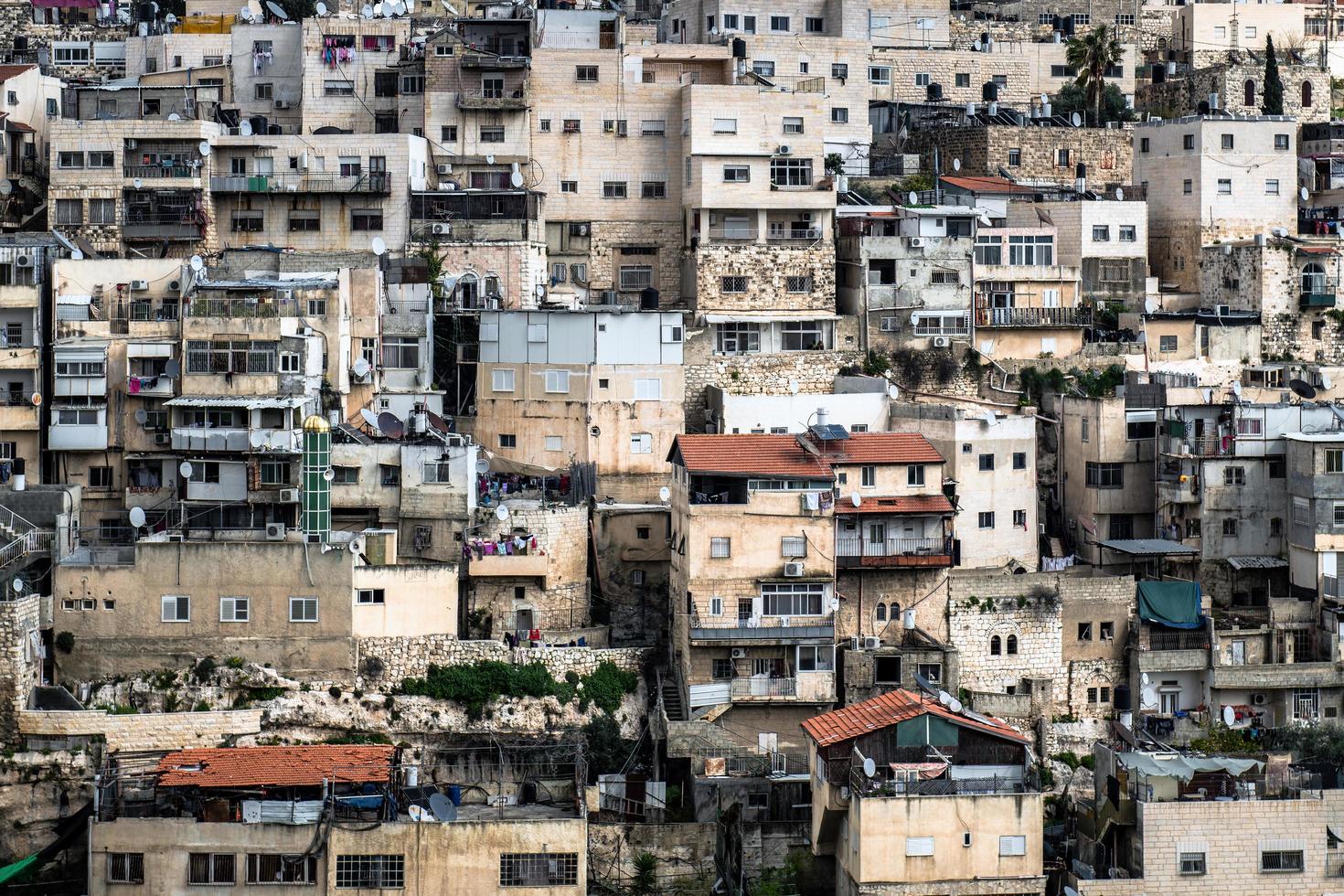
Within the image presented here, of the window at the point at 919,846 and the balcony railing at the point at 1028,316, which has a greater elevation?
the balcony railing at the point at 1028,316

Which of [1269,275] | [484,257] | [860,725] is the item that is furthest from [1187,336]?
[860,725]

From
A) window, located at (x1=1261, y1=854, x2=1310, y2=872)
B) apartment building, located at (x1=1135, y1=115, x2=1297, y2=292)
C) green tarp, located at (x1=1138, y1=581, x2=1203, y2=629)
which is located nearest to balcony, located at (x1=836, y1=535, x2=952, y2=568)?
green tarp, located at (x1=1138, y1=581, x2=1203, y2=629)

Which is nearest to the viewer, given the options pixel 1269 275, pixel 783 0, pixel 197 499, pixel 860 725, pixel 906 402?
pixel 860 725

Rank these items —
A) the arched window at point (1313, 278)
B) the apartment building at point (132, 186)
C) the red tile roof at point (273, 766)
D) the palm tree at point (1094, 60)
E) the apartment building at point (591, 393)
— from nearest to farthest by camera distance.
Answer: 1. the red tile roof at point (273, 766)
2. the apartment building at point (591, 393)
3. the apartment building at point (132, 186)
4. the arched window at point (1313, 278)
5. the palm tree at point (1094, 60)

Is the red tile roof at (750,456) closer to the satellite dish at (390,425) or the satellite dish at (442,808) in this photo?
the satellite dish at (390,425)

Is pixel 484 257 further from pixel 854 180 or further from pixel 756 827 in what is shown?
pixel 756 827

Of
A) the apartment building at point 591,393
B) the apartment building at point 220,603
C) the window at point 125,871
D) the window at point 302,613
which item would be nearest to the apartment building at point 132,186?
the apartment building at point 591,393

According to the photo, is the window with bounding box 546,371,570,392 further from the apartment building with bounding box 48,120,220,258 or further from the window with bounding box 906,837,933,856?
the window with bounding box 906,837,933,856
